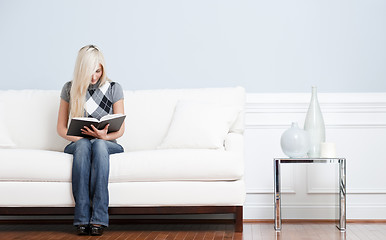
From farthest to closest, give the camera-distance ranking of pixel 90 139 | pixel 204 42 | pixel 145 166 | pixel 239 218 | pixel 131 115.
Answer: pixel 204 42 → pixel 131 115 → pixel 90 139 → pixel 239 218 → pixel 145 166

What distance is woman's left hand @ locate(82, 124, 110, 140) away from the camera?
2921 mm

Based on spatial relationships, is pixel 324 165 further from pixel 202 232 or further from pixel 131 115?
pixel 131 115

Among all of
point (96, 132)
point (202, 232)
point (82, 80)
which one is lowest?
point (202, 232)

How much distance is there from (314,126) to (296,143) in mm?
240

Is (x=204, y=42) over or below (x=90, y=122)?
over

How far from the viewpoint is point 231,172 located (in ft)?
9.12

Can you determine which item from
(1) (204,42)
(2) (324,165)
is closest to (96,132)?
(1) (204,42)

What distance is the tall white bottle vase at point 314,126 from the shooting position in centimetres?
329

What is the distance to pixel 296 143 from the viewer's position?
3.15 m

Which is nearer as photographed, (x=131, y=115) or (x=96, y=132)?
(x=96, y=132)

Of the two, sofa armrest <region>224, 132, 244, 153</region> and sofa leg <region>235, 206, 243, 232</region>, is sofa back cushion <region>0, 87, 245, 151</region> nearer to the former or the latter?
sofa armrest <region>224, 132, 244, 153</region>

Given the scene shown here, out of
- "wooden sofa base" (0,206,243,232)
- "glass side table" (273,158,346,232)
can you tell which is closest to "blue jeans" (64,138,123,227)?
"wooden sofa base" (0,206,243,232)

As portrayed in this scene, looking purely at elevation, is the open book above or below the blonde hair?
below

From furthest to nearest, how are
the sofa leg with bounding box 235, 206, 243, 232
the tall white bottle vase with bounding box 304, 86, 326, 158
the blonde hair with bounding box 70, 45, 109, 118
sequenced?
1. the tall white bottle vase with bounding box 304, 86, 326, 158
2. the blonde hair with bounding box 70, 45, 109, 118
3. the sofa leg with bounding box 235, 206, 243, 232
